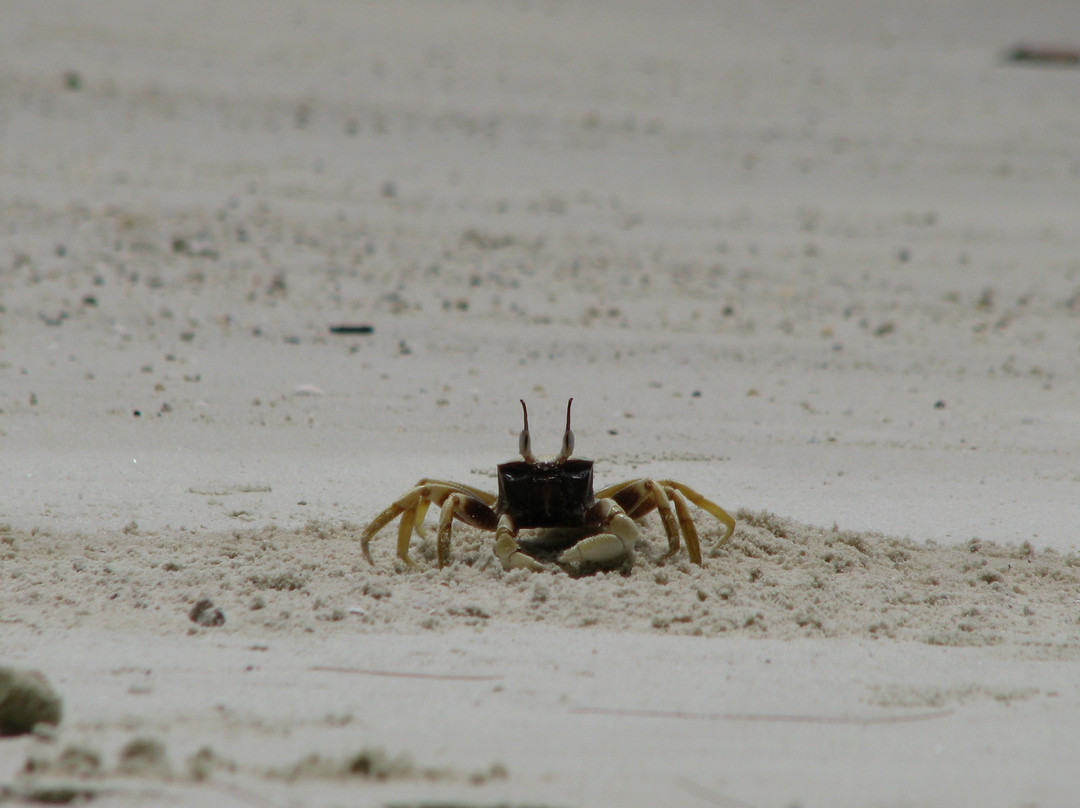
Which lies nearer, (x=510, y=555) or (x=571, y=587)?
(x=571, y=587)

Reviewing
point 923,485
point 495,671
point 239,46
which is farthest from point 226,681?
point 239,46

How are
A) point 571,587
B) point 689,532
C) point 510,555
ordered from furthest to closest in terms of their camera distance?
point 689,532 < point 510,555 < point 571,587

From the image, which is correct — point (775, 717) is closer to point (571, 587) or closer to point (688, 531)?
point (571, 587)

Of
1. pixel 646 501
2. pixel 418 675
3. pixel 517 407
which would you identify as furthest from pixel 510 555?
pixel 517 407

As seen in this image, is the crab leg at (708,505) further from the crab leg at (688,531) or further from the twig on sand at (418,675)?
the twig on sand at (418,675)

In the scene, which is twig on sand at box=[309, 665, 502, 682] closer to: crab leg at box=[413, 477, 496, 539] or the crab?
the crab

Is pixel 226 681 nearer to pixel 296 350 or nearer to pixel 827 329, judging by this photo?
pixel 296 350
